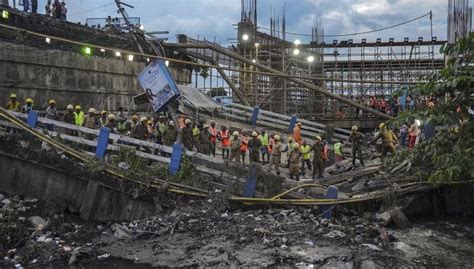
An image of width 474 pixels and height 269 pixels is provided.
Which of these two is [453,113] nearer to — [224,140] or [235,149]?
[235,149]

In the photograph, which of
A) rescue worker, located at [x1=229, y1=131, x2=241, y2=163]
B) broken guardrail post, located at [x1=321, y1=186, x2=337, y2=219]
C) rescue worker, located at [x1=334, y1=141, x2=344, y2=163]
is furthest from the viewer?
rescue worker, located at [x1=334, y1=141, x2=344, y2=163]

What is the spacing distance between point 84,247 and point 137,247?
993 mm

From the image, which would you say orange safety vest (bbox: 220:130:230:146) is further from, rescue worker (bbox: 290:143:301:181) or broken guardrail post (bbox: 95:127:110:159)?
broken guardrail post (bbox: 95:127:110:159)

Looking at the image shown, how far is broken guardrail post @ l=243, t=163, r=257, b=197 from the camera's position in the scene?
983 cm

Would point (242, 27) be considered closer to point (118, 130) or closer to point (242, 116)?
point (242, 116)

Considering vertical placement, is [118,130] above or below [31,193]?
above

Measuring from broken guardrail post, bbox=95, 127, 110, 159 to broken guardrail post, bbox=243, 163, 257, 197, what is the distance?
353 centimetres

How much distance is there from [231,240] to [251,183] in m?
1.70

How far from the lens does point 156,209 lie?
33.5 feet

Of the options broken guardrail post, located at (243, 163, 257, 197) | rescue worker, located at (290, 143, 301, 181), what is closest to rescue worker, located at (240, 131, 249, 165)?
rescue worker, located at (290, 143, 301, 181)

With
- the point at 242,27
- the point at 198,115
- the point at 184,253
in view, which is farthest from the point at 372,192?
the point at 242,27

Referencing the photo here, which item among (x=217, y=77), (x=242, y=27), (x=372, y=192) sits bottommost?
(x=372, y=192)

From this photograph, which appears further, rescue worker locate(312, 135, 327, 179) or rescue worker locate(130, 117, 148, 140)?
rescue worker locate(312, 135, 327, 179)

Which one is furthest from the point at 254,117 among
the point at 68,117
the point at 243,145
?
the point at 68,117
